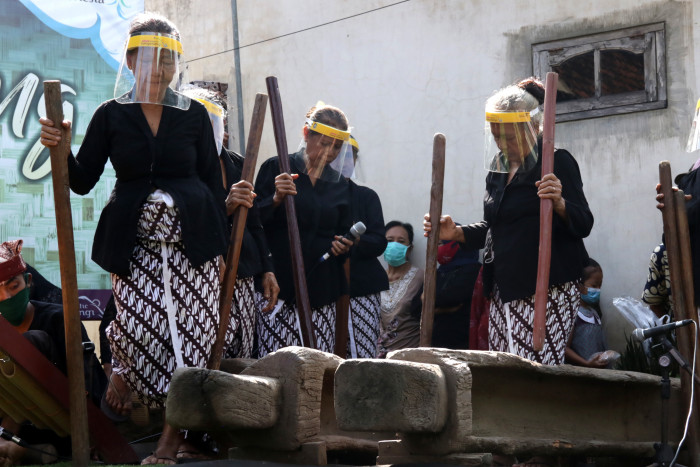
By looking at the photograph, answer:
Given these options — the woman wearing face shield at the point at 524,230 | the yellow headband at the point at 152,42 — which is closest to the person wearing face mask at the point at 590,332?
the woman wearing face shield at the point at 524,230

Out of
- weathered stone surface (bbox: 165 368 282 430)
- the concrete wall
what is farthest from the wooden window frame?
weathered stone surface (bbox: 165 368 282 430)

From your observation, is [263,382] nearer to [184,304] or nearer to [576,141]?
[184,304]

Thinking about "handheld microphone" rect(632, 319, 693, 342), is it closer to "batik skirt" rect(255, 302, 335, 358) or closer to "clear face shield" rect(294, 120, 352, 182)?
"batik skirt" rect(255, 302, 335, 358)

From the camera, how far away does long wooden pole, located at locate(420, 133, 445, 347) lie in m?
5.65

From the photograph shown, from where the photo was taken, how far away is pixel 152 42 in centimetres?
508

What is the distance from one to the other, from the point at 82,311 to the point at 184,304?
3255 mm

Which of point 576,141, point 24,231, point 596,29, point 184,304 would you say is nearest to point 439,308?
point 576,141

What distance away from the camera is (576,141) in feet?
28.8

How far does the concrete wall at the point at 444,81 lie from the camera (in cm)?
844

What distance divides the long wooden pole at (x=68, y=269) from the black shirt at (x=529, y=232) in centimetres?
201

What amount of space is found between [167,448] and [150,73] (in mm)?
1642

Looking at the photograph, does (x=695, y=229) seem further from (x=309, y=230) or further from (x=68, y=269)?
(x=68, y=269)

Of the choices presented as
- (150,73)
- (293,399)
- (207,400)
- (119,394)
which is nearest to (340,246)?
(119,394)

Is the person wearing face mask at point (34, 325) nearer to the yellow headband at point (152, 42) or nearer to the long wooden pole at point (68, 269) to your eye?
the long wooden pole at point (68, 269)
